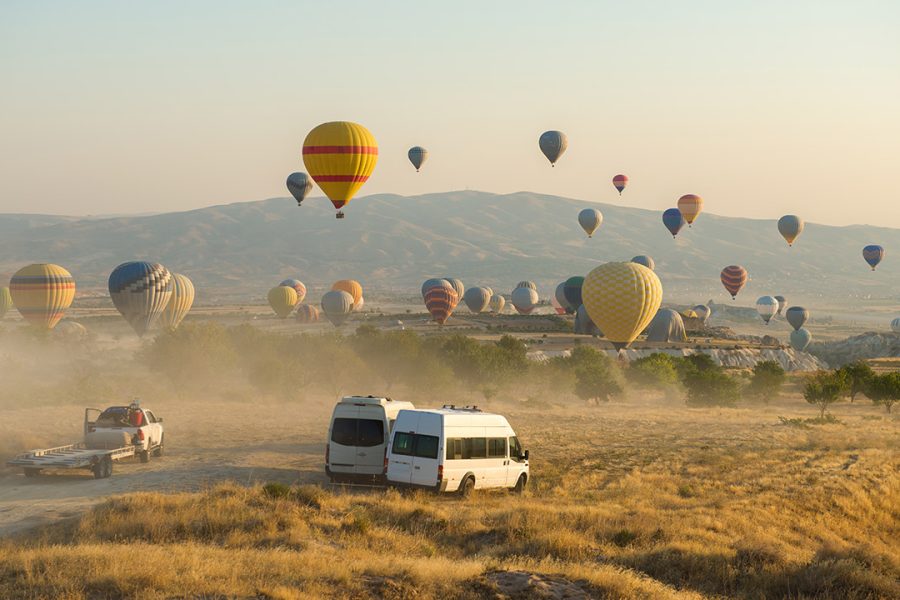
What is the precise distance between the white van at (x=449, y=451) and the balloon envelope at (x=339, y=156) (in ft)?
125

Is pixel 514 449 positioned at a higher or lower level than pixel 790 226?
lower

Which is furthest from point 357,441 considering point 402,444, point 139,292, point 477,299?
point 477,299

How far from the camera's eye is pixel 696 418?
5681cm

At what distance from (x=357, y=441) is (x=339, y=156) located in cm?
3910

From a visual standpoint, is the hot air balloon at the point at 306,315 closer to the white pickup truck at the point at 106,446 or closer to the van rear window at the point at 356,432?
the white pickup truck at the point at 106,446

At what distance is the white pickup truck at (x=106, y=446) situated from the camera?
28.9m

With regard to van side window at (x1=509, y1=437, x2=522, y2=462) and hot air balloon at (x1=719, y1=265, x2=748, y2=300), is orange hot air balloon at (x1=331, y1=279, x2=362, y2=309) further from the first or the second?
van side window at (x1=509, y1=437, x2=522, y2=462)

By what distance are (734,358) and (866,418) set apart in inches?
2225

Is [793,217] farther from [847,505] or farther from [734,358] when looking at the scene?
[847,505]

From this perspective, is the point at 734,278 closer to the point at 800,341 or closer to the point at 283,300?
the point at 800,341

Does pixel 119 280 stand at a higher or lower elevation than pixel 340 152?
lower

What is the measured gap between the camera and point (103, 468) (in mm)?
29641

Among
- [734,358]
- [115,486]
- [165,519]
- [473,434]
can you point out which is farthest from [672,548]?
[734,358]

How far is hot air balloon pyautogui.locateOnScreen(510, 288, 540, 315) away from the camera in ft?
607
